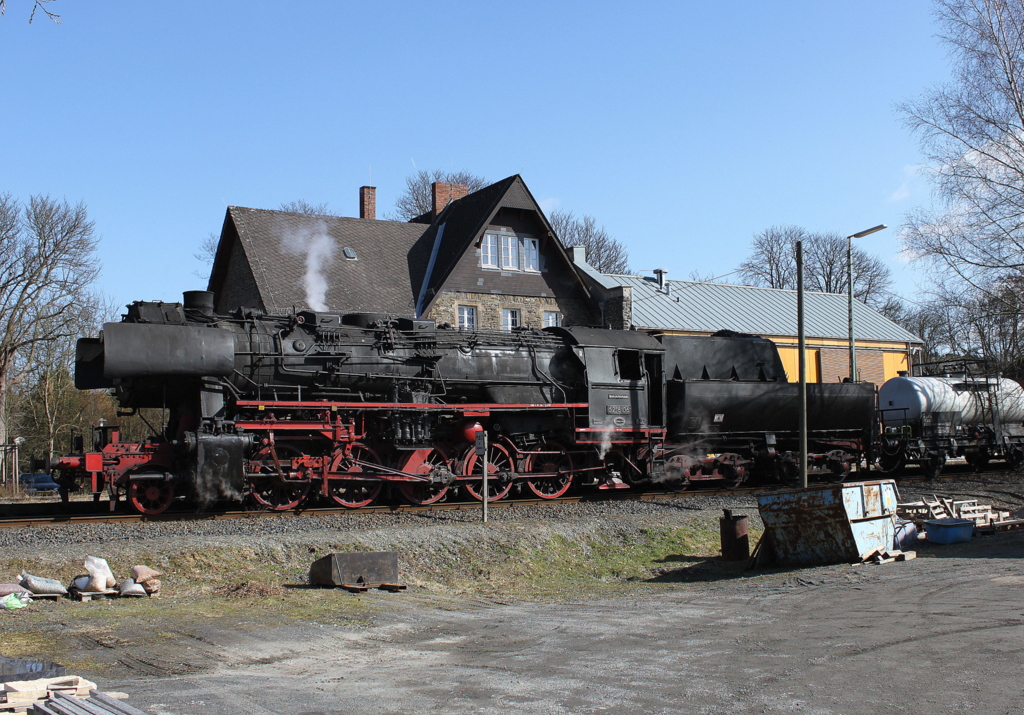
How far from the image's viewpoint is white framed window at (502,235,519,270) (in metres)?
34.3

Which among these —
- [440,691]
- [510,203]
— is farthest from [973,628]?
[510,203]

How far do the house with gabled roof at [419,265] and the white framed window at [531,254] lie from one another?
0.13 feet

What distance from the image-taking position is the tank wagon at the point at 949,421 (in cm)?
2470

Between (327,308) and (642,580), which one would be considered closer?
(642,580)

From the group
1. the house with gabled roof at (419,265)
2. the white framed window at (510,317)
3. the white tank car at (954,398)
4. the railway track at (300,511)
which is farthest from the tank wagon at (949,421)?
the white framed window at (510,317)

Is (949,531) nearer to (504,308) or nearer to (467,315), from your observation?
(467,315)

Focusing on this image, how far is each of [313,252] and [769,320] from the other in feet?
72.5

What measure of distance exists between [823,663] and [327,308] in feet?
84.5

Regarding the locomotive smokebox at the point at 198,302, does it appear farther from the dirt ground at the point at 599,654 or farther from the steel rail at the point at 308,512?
the dirt ground at the point at 599,654

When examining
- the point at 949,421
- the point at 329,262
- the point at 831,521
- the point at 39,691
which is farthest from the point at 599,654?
the point at 329,262

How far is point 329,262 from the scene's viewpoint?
32.8 meters

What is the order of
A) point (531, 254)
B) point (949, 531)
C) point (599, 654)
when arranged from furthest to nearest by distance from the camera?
point (531, 254)
point (949, 531)
point (599, 654)

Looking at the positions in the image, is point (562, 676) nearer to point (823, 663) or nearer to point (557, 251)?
point (823, 663)

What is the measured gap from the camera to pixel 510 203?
111ft
